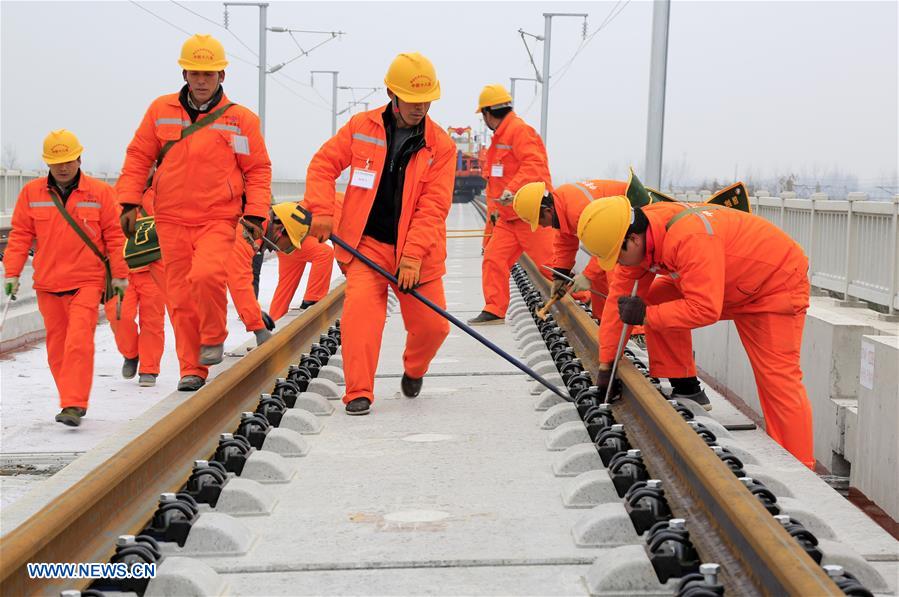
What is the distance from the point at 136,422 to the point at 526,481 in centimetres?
175

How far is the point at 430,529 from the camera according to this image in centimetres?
412

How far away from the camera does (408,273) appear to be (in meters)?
6.45

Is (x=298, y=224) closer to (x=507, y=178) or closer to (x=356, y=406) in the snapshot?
(x=356, y=406)

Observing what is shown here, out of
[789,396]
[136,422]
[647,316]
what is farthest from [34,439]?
[789,396]

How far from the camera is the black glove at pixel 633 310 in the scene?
588 cm

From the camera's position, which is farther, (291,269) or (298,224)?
(291,269)

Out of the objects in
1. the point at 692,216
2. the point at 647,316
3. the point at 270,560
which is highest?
the point at 692,216

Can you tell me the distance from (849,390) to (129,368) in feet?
18.4

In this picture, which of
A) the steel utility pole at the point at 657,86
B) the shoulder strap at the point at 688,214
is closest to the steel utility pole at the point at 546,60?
the steel utility pole at the point at 657,86

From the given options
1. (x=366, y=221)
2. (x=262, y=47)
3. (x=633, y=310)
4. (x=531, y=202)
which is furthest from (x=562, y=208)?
(x=262, y=47)

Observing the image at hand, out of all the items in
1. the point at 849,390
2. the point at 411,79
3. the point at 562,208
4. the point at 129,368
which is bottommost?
the point at 129,368

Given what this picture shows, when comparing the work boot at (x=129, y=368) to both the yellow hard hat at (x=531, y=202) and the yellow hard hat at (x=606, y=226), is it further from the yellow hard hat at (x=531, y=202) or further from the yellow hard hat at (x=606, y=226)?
the yellow hard hat at (x=606, y=226)

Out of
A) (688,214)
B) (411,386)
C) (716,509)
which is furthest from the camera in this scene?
(411,386)

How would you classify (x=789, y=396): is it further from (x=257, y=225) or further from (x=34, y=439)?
(x=34, y=439)
